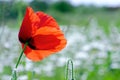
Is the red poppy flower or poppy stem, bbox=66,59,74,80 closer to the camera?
poppy stem, bbox=66,59,74,80

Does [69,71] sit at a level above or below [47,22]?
below

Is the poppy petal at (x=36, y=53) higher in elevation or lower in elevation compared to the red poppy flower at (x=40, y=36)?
lower

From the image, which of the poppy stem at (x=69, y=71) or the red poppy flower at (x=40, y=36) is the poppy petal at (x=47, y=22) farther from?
the poppy stem at (x=69, y=71)

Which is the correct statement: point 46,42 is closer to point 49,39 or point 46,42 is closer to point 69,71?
point 49,39

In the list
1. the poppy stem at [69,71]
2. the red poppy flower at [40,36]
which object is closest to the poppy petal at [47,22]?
the red poppy flower at [40,36]

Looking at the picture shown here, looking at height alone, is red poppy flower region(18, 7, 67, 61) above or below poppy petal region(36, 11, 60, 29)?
below

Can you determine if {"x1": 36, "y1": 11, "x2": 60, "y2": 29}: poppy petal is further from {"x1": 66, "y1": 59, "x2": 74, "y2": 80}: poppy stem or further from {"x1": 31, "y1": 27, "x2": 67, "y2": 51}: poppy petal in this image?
{"x1": 66, "y1": 59, "x2": 74, "y2": 80}: poppy stem

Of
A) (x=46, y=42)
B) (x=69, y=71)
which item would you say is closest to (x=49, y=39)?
(x=46, y=42)

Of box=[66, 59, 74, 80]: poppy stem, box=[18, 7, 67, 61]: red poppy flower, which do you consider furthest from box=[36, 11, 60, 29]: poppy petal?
box=[66, 59, 74, 80]: poppy stem
